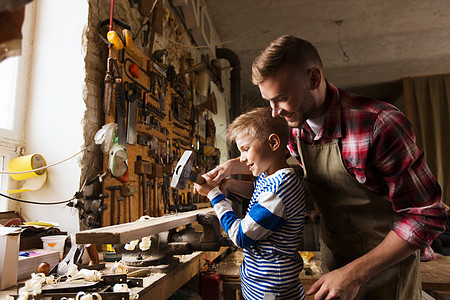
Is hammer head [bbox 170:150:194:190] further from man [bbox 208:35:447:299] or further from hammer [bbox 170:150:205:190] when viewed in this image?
man [bbox 208:35:447:299]

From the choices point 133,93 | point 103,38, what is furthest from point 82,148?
point 103,38

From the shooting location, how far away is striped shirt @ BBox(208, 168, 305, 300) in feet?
4.30

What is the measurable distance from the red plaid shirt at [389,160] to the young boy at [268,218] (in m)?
0.26

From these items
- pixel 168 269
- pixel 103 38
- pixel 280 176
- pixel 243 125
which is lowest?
pixel 168 269

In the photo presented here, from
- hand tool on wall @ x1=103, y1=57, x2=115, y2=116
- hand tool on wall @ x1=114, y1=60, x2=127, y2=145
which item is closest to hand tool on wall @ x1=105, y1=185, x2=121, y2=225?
hand tool on wall @ x1=114, y1=60, x2=127, y2=145

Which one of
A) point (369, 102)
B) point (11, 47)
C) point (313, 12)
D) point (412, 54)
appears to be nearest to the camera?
point (11, 47)

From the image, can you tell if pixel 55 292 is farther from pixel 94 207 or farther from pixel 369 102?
pixel 369 102

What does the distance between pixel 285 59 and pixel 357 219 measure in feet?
2.60

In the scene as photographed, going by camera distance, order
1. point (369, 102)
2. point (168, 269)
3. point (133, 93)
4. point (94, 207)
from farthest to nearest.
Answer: point (133, 93), point (94, 207), point (168, 269), point (369, 102)

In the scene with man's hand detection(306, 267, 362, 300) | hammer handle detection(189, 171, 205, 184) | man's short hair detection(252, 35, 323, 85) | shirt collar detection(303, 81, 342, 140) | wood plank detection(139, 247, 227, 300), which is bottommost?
wood plank detection(139, 247, 227, 300)

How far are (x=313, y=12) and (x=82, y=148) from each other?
15.0 ft

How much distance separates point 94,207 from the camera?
1986 millimetres

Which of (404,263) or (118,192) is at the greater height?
(118,192)

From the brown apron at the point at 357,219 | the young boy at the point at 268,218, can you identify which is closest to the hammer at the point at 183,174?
the young boy at the point at 268,218
